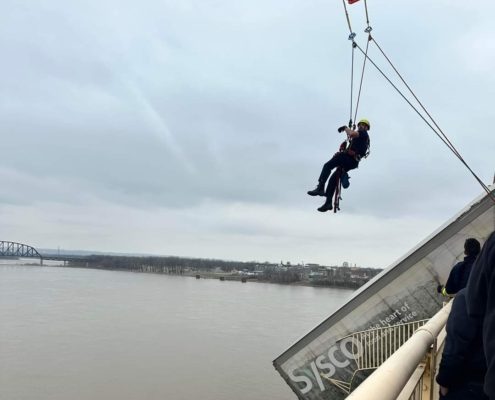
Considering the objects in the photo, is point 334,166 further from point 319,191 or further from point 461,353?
point 461,353

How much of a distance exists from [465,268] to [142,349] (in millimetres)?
24076

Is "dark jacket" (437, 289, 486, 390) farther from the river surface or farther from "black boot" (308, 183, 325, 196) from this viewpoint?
the river surface

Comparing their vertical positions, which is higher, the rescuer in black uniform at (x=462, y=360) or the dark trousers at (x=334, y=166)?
the dark trousers at (x=334, y=166)

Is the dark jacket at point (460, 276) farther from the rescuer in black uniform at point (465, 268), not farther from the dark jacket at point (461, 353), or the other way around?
the dark jacket at point (461, 353)

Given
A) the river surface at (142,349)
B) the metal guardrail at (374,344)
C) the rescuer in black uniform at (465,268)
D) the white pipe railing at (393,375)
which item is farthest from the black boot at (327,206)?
the river surface at (142,349)

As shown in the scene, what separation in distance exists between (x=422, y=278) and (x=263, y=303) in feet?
136

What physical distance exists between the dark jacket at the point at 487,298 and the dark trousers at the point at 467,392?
49 centimetres

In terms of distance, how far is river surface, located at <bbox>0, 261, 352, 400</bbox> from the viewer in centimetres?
1977

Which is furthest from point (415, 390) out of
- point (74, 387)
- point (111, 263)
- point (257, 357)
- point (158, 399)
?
point (111, 263)

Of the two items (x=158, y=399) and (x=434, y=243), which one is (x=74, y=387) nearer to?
(x=158, y=399)

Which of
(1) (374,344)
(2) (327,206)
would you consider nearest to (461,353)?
(2) (327,206)

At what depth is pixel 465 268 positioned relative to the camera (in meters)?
5.40

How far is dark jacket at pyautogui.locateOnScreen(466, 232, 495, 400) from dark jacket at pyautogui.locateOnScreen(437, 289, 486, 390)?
21 cm

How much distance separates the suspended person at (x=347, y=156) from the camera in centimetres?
748
